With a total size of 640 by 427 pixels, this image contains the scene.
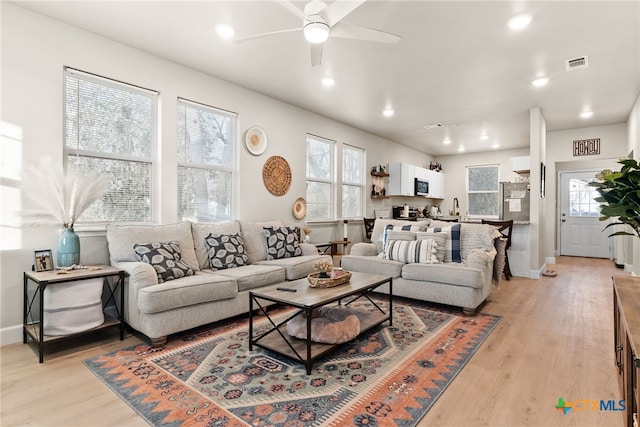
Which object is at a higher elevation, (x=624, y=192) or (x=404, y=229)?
(x=624, y=192)

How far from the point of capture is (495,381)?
7.10 feet

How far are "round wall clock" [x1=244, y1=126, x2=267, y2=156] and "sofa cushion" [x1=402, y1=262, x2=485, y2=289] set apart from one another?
2.49 meters

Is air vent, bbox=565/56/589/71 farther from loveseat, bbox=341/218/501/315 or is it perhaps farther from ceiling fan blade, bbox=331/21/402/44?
ceiling fan blade, bbox=331/21/402/44

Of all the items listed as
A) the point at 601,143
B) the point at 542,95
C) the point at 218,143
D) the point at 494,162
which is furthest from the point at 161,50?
the point at 494,162

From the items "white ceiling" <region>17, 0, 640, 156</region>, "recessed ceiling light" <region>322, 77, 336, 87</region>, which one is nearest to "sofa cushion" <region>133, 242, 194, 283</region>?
"white ceiling" <region>17, 0, 640, 156</region>

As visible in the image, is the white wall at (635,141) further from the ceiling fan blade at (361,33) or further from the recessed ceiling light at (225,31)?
the recessed ceiling light at (225,31)

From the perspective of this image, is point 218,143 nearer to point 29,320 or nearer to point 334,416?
point 29,320

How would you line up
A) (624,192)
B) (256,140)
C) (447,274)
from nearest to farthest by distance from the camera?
(624,192), (447,274), (256,140)

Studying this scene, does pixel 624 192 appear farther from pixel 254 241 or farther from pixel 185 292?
pixel 254 241

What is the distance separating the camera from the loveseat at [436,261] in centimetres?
351

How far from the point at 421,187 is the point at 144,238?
639 cm

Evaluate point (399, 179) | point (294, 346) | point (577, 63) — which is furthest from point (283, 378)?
point (399, 179)

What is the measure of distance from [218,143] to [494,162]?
7.43 meters

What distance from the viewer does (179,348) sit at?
2.65 meters
